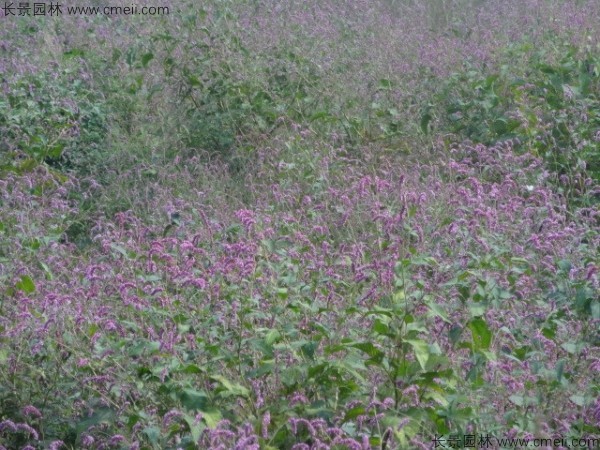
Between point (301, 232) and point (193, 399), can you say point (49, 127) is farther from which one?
point (193, 399)

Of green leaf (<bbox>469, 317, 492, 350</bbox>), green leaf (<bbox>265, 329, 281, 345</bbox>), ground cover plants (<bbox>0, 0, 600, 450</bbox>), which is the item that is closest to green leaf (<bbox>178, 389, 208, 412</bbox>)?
ground cover plants (<bbox>0, 0, 600, 450</bbox>)

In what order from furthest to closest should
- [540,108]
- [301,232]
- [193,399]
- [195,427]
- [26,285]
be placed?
1. [540,108]
2. [301,232]
3. [26,285]
4. [193,399]
5. [195,427]

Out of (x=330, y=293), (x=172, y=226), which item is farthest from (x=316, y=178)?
(x=330, y=293)

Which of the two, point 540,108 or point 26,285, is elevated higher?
point 540,108

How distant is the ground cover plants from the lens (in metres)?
3.29

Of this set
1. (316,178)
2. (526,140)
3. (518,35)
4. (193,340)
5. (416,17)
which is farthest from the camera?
(416,17)

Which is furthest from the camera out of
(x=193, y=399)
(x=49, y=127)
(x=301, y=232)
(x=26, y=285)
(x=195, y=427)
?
(x=49, y=127)

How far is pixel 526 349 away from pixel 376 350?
67 centimetres

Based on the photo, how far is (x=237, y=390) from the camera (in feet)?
10.7

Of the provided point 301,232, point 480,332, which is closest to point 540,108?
point 301,232

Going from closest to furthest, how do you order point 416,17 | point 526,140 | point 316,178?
1. point 316,178
2. point 526,140
3. point 416,17

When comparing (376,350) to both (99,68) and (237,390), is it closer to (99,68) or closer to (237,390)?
(237,390)

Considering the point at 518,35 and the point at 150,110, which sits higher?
the point at 518,35

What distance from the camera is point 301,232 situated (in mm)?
4914
